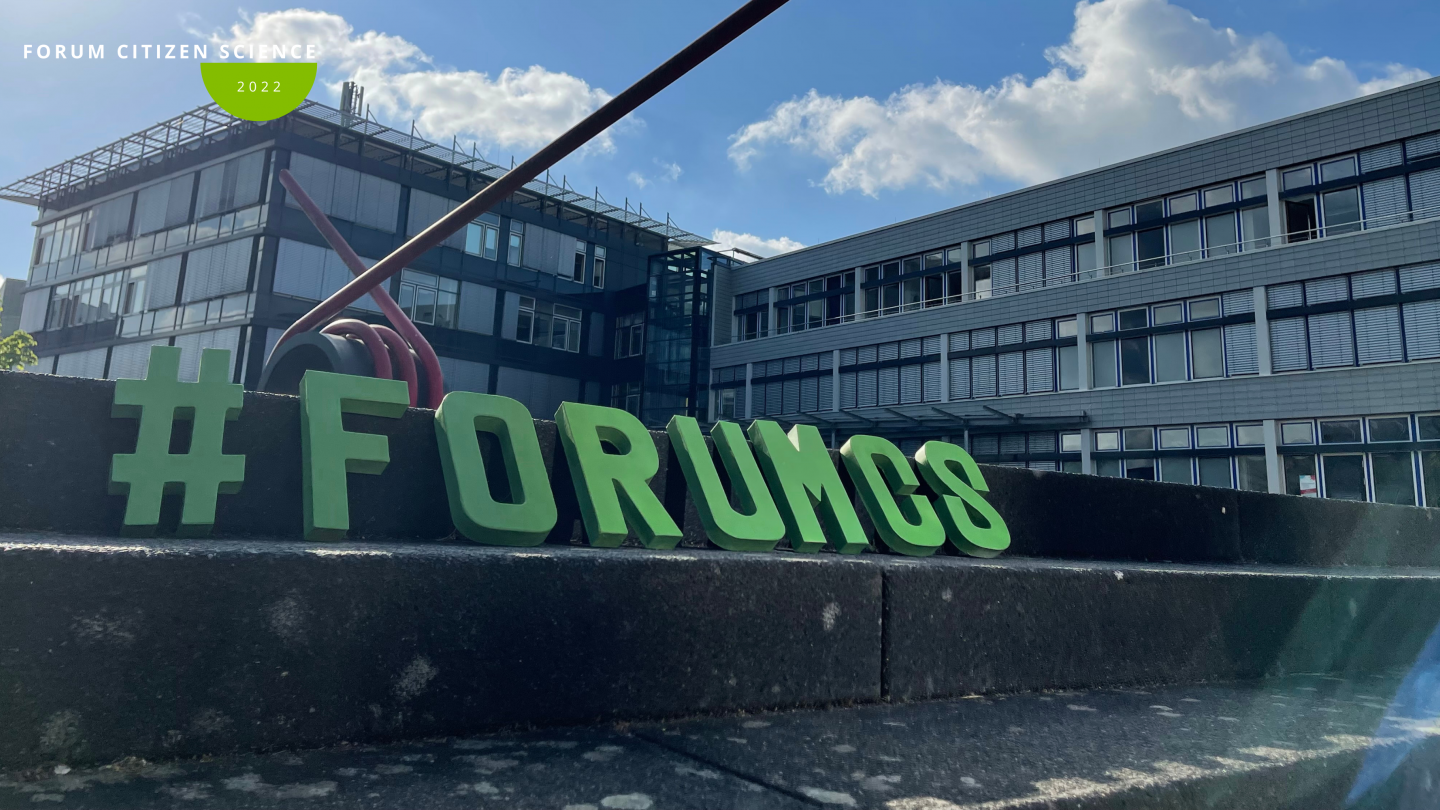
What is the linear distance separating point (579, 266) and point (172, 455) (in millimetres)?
41963

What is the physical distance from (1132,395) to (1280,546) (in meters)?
25.7

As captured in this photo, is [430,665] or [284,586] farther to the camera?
[430,665]

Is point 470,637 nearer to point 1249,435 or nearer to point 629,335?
point 1249,435

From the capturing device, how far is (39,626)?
2564 mm

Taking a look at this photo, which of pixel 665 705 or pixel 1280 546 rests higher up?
pixel 1280 546

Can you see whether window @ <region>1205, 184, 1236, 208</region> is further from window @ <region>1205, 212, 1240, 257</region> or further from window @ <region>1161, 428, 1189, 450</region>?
window @ <region>1161, 428, 1189, 450</region>

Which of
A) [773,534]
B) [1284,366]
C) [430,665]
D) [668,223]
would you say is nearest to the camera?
[430,665]

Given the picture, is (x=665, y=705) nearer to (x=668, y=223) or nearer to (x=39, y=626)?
(x=39, y=626)

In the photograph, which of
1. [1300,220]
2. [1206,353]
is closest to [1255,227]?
[1300,220]

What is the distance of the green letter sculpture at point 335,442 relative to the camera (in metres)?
3.68

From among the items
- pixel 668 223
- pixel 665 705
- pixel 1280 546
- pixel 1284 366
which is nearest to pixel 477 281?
pixel 668 223

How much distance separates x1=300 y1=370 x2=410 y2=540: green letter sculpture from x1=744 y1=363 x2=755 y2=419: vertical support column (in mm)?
42042

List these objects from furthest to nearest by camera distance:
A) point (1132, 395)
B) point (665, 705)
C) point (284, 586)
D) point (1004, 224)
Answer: point (1004, 224) < point (1132, 395) < point (665, 705) < point (284, 586)

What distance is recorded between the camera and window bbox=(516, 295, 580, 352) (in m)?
41.5
